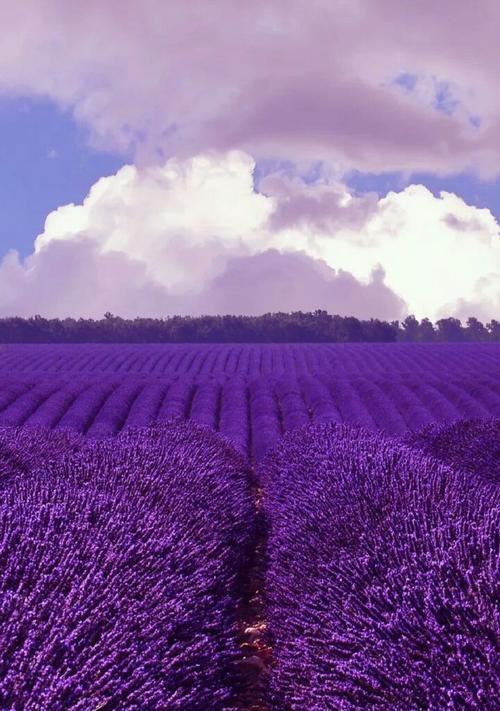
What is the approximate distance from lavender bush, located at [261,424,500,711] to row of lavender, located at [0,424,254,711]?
15.4 inches

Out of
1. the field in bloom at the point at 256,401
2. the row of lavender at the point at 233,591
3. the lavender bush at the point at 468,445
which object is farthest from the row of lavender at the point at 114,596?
the field in bloom at the point at 256,401

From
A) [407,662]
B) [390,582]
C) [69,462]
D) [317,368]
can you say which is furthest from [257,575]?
[317,368]

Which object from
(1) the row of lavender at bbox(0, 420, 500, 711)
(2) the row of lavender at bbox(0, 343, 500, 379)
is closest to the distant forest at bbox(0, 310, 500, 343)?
(2) the row of lavender at bbox(0, 343, 500, 379)

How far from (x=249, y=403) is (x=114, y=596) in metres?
15.7

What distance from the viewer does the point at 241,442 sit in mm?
14883

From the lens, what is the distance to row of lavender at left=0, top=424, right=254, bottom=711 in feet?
9.92

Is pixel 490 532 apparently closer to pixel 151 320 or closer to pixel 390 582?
pixel 390 582

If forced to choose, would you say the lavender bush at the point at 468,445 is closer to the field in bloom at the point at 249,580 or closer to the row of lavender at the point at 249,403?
the field in bloom at the point at 249,580

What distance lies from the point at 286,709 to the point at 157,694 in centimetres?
130

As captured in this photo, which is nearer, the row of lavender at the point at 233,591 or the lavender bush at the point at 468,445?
the row of lavender at the point at 233,591

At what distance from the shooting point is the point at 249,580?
711 centimetres

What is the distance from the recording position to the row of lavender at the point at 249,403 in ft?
53.3

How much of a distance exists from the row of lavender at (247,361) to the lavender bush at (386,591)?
1867cm

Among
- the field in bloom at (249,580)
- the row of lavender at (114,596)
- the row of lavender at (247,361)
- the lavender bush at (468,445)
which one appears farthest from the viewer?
the row of lavender at (247,361)
